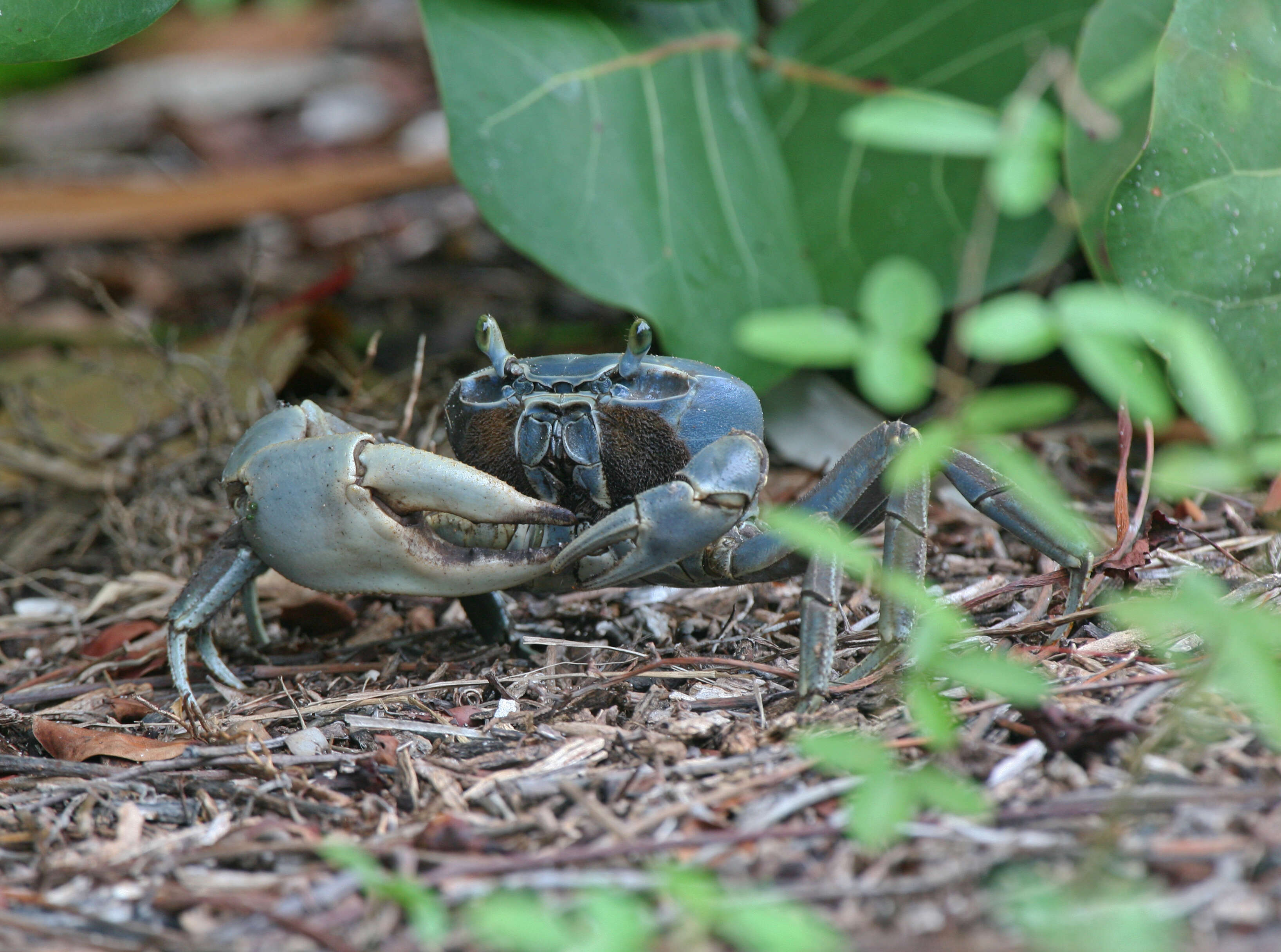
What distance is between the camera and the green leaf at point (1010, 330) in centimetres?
144

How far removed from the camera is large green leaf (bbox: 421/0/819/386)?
151 inches

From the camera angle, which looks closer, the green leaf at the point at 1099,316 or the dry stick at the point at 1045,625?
the green leaf at the point at 1099,316

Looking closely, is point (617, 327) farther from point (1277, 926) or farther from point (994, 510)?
point (1277, 926)

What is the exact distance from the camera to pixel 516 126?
151 inches

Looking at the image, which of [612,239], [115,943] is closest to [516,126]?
[612,239]

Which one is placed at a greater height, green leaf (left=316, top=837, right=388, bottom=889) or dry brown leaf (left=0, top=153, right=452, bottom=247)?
dry brown leaf (left=0, top=153, right=452, bottom=247)

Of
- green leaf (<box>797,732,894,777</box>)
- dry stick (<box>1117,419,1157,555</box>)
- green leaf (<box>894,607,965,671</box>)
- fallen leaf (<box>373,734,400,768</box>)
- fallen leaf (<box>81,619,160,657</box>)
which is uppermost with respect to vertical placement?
green leaf (<box>894,607,965,671</box>)

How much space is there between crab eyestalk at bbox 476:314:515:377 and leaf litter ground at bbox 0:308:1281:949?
68 centimetres

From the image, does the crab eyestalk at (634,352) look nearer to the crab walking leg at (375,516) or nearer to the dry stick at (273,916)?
the crab walking leg at (375,516)

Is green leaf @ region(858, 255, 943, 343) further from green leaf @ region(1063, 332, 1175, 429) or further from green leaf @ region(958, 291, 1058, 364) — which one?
green leaf @ region(1063, 332, 1175, 429)

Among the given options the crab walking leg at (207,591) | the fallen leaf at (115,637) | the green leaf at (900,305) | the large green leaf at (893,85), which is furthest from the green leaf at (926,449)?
the large green leaf at (893,85)

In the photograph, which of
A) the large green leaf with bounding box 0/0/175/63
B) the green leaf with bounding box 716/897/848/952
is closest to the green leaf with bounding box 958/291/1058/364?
the green leaf with bounding box 716/897/848/952

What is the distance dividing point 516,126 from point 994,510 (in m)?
2.01

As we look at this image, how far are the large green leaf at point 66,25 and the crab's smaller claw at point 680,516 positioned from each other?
1.95 m
